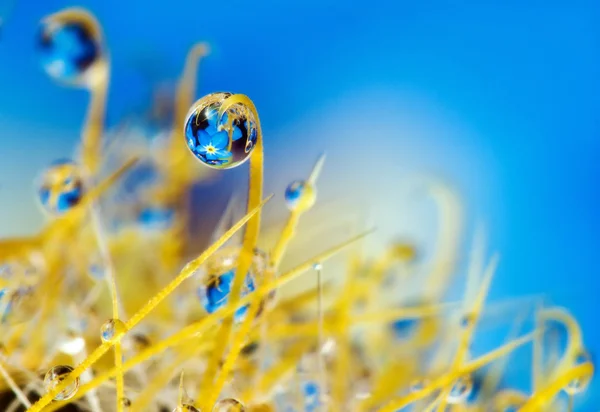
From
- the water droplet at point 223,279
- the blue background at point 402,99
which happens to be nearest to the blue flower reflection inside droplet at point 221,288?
the water droplet at point 223,279

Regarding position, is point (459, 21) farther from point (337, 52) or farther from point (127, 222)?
point (127, 222)

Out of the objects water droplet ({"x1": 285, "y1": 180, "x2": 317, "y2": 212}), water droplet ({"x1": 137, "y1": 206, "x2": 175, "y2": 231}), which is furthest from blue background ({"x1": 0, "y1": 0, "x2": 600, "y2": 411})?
water droplet ({"x1": 285, "y1": 180, "x2": 317, "y2": 212})

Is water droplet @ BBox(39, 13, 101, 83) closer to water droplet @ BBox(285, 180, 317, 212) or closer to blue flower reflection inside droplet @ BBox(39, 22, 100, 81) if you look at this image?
blue flower reflection inside droplet @ BBox(39, 22, 100, 81)

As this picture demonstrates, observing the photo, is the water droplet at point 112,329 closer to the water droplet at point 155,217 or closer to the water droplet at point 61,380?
the water droplet at point 61,380

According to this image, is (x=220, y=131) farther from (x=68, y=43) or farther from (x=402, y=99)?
(x=402, y=99)

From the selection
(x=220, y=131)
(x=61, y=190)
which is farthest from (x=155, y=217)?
(x=220, y=131)

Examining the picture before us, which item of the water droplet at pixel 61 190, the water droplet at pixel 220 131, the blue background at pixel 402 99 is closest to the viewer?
the water droplet at pixel 220 131
